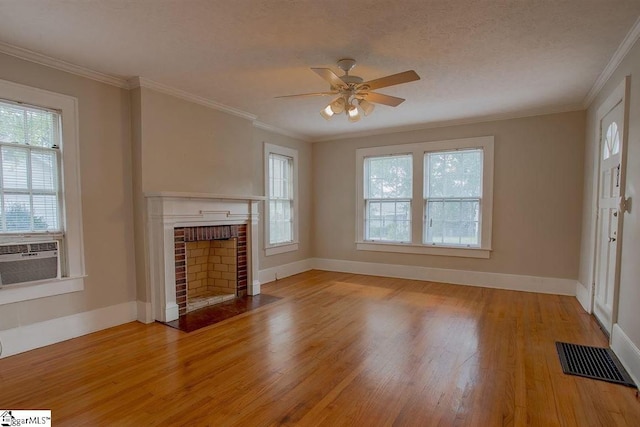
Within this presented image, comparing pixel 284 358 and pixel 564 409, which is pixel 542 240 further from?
pixel 284 358

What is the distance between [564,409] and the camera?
2.09 metres

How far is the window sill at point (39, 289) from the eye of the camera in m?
2.87

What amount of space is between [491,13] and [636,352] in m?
2.66

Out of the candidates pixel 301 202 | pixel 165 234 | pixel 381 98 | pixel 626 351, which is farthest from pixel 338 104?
pixel 301 202

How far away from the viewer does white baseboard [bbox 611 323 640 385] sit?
239 cm

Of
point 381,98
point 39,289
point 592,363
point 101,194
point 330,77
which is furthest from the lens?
point 101,194

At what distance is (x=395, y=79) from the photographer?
272 cm

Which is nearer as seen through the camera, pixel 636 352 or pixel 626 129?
pixel 636 352

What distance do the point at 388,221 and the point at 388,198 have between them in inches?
16.5

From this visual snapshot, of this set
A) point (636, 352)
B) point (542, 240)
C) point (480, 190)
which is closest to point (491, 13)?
point (636, 352)

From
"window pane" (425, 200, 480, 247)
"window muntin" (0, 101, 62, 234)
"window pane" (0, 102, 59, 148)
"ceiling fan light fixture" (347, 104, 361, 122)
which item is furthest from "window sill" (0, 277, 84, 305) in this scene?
"window pane" (425, 200, 480, 247)

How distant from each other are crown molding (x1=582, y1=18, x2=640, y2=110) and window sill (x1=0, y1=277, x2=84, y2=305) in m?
5.29

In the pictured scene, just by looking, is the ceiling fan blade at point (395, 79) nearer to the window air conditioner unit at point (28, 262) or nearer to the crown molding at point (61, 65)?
the crown molding at point (61, 65)

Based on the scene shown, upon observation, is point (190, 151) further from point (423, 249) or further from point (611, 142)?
point (611, 142)
